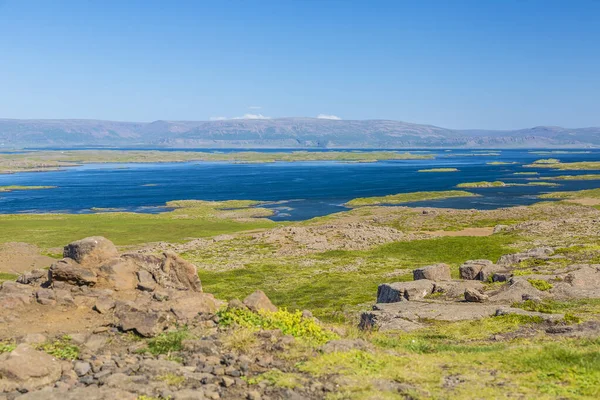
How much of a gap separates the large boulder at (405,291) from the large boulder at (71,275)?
18988 millimetres

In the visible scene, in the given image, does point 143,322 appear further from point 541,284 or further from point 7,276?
point 7,276

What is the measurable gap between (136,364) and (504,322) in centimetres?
1745

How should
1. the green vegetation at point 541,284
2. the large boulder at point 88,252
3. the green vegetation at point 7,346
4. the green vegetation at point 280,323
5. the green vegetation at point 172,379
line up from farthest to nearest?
1. the green vegetation at point 541,284
2. the large boulder at point 88,252
3. the green vegetation at point 280,323
4. the green vegetation at point 7,346
5. the green vegetation at point 172,379

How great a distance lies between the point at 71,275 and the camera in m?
25.0

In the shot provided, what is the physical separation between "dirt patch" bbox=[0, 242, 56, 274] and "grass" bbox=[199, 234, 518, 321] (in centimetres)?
1742

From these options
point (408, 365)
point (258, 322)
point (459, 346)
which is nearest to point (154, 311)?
point (258, 322)

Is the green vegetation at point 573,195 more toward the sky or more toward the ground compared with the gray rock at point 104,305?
more toward the ground

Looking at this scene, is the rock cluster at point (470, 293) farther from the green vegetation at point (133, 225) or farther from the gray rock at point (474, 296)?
the green vegetation at point (133, 225)

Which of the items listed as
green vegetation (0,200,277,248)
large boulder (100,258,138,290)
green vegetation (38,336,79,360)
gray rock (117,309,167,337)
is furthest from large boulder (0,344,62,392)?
green vegetation (0,200,277,248)

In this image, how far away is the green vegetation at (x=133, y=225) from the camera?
8781 cm

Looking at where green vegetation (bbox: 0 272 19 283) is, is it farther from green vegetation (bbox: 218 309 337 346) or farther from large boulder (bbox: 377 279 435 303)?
green vegetation (bbox: 218 309 337 346)

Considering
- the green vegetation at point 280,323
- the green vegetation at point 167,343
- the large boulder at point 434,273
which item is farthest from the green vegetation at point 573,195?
the green vegetation at point 167,343

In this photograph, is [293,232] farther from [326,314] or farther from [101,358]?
[101,358]

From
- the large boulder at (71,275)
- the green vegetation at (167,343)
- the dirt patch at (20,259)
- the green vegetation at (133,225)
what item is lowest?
the green vegetation at (133,225)
